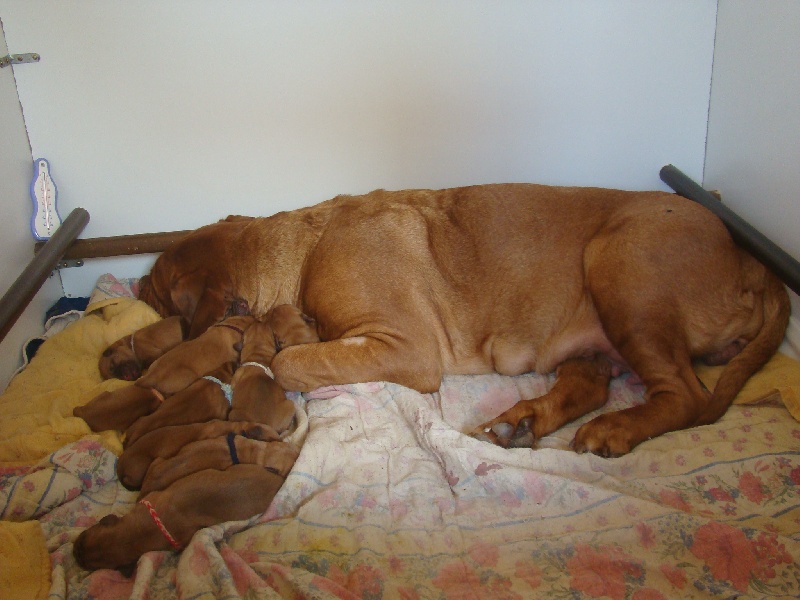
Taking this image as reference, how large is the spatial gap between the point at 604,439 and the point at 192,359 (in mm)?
1668

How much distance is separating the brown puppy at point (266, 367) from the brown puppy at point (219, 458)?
7.3 inches

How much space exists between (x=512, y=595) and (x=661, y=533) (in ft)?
1.63

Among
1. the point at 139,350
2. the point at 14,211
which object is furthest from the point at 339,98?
the point at 14,211

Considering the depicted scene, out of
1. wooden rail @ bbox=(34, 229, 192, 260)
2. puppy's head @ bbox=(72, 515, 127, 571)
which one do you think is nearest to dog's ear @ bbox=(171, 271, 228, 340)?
wooden rail @ bbox=(34, 229, 192, 260)

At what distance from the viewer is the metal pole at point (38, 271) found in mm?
2875

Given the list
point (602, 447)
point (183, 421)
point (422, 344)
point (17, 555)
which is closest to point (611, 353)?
point (602, 447)

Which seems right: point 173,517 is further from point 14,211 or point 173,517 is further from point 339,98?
point 339,98

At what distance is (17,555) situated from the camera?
197 centimetres

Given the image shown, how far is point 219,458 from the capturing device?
2.22 m

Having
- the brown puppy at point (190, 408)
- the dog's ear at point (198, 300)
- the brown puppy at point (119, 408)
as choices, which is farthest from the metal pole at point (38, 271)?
the brown puppy at point (190, 408)

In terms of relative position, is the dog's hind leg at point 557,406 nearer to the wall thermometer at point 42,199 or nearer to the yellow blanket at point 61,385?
the yellow blanket at point 61,385

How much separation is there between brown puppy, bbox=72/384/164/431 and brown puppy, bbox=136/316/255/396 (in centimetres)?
8

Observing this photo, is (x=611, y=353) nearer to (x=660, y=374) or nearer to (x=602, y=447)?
(x=660, y=374)

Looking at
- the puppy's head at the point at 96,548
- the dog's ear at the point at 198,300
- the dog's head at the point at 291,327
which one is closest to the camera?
the puppy's head at the point at 96,548
